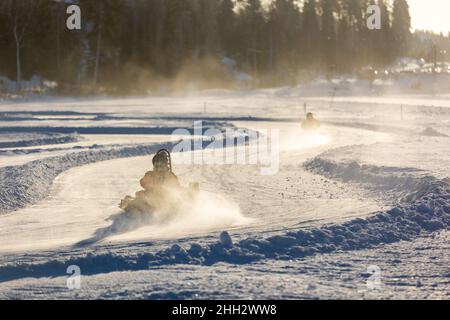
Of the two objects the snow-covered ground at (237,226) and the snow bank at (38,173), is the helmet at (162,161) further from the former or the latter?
the snow bank at (38,173)

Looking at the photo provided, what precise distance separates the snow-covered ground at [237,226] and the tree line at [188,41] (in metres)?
43.0

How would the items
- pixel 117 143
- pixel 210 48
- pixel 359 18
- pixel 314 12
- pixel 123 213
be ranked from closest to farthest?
1. pixel 123 213
2. pixel 117 143
3. pixel 210 48
4. pixel 314 12
5. pixel 359 18

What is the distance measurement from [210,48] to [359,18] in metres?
31.2

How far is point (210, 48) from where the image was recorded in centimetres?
9044

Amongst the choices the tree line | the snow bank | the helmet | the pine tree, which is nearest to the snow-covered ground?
the snow bank

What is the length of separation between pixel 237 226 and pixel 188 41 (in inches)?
3026

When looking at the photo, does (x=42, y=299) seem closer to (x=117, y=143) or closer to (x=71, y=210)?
(x=71, y=210)

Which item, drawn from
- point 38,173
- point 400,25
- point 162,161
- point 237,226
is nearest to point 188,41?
point 400,25

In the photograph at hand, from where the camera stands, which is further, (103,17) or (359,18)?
(359,18)

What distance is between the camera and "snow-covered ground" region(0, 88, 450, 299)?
848 centimetres

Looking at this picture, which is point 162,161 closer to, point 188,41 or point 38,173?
point 38,173

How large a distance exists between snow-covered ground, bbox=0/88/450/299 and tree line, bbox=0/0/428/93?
141ft

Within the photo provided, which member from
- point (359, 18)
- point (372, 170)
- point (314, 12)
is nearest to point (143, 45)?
point (314, 12)

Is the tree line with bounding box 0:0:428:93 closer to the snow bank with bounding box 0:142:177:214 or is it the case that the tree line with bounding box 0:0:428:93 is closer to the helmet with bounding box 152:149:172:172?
the snow bank with bounding box 0:142:177:214
